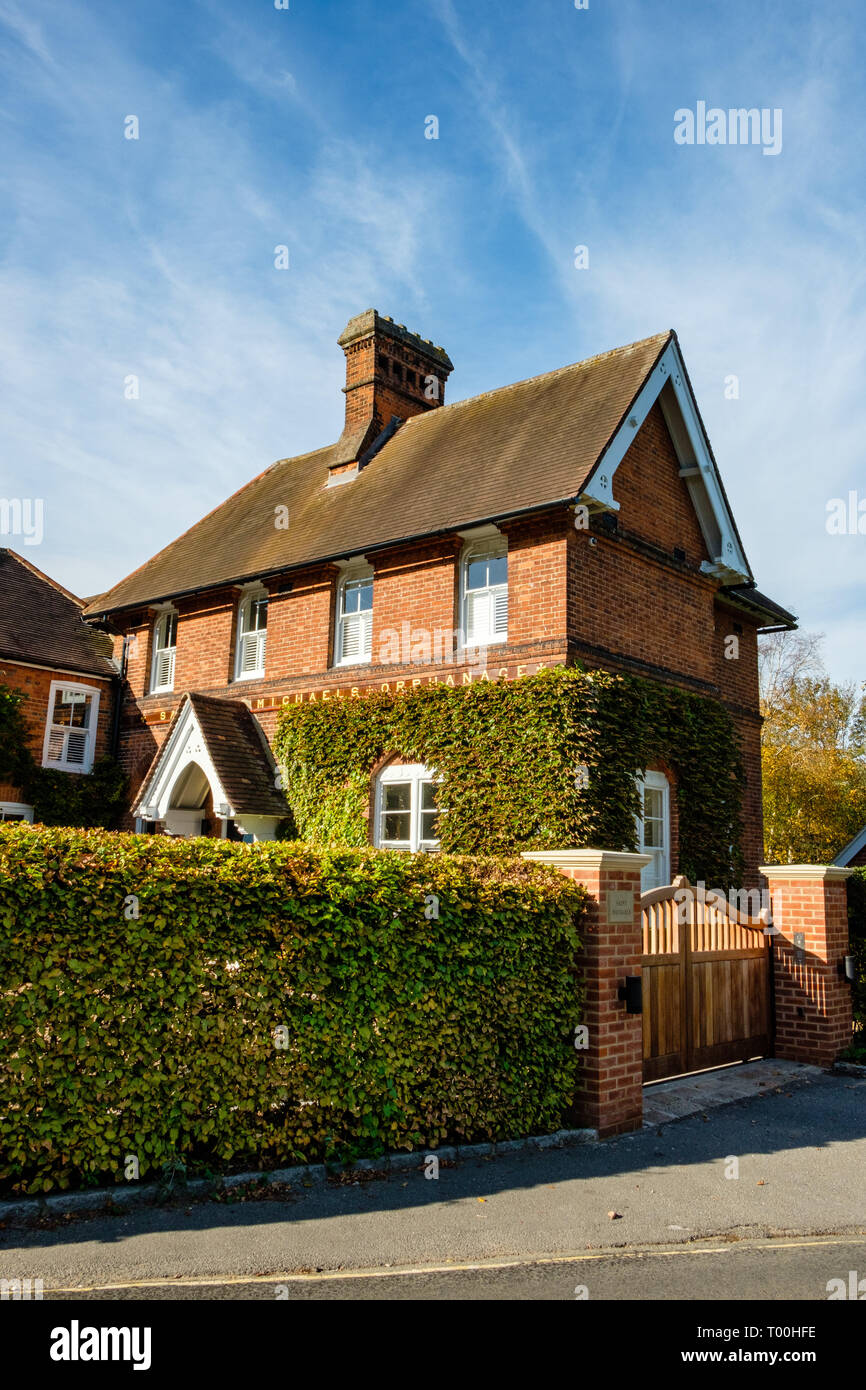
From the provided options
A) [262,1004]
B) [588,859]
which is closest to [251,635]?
[588,859]

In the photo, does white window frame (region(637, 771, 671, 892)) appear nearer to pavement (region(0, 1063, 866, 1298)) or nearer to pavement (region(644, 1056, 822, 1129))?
pavement (region(644, 1056, 822, 1129))

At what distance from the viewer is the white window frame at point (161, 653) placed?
64.8 feet

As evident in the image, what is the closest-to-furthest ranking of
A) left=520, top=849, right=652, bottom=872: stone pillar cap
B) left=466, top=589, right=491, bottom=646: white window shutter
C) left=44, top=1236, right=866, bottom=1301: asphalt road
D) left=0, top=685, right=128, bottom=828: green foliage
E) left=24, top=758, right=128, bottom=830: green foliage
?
left=44, top=1236, right=866, bottom=1301: asphalt road < left=520, top=849, right=652, bottom=872: stone pillar cap < left=466, top=589, right=491, bottom=646: white window shutter < left=0, top=685, right=128, bottom=828: green foliage < left=24, top=758, right=128, bottom=830: green foliage

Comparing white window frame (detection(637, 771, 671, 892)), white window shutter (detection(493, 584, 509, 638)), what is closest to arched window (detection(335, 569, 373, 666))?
white window shutter (detection(493, 584, 509, 638))

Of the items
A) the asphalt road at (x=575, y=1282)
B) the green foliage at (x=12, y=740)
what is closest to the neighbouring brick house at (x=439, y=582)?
the green foliage at (x=12, y=740)

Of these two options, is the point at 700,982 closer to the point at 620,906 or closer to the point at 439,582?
the point at 620,906

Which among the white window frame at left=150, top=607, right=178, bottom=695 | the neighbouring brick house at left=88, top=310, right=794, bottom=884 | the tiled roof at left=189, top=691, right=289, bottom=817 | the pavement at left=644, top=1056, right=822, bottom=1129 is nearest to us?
the pavement at left=644, top=1056, right=822, bottom=1129

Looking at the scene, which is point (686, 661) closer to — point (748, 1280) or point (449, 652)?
point (449, 652)

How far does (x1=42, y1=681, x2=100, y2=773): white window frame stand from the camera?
1942cm

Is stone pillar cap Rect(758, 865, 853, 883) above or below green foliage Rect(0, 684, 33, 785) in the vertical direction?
below

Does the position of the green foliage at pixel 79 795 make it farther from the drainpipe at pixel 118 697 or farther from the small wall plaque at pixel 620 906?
the small wall plaque at pixel 620 906

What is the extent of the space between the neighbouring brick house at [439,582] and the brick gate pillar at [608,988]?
556cm

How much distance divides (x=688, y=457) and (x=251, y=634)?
8.39 m

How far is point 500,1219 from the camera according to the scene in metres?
5.89
